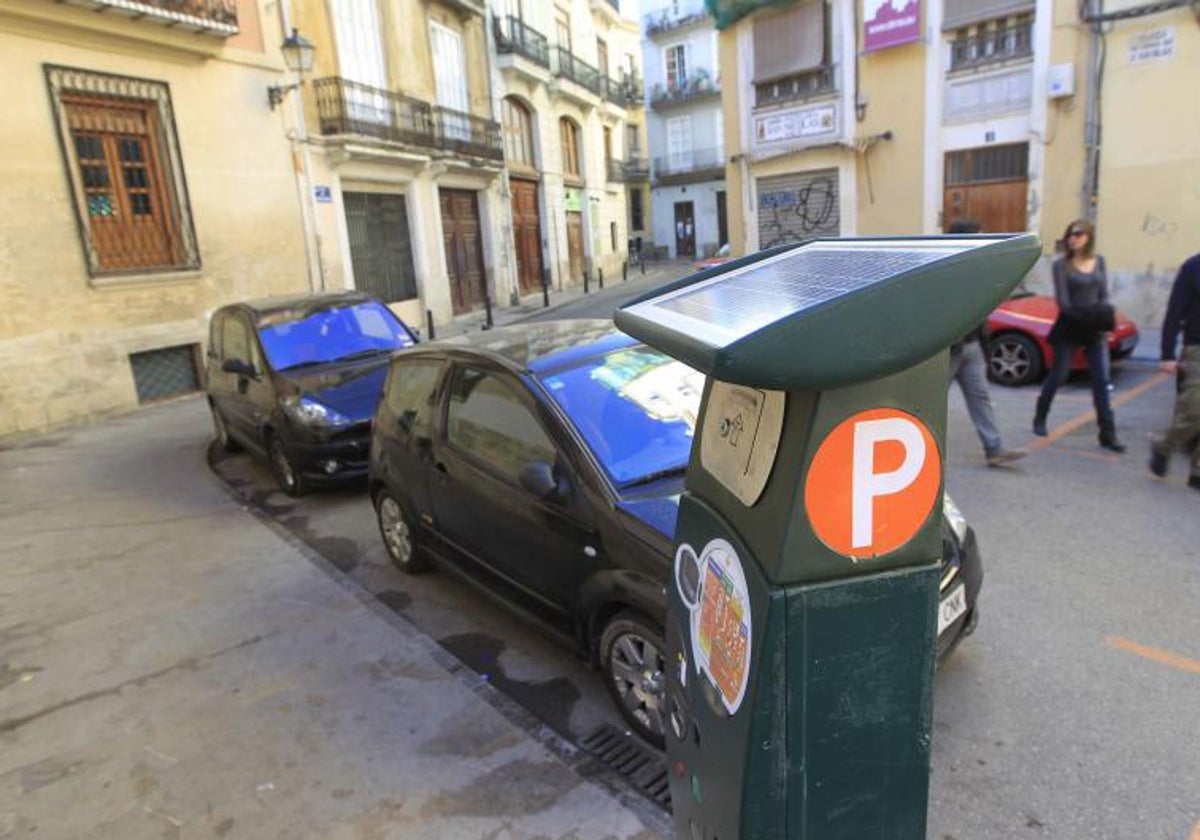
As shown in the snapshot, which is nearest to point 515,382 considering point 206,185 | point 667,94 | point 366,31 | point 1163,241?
point 206,185

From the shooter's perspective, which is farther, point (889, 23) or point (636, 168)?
point (636, 168)

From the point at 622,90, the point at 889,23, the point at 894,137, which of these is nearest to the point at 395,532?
the point at 894,137

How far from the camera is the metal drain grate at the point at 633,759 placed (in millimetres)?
2748

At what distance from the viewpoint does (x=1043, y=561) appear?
13.7ft

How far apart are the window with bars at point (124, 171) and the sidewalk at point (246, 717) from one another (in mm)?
7431

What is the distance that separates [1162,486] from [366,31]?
55.5ft

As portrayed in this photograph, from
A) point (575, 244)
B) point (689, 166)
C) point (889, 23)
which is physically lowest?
point (575, 244)

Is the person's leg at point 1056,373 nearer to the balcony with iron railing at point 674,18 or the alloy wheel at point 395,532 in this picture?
the alloy wheel at point 395,532

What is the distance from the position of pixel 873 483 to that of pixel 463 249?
20.2m

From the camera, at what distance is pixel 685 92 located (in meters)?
37.2

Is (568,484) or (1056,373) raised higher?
(568,484)

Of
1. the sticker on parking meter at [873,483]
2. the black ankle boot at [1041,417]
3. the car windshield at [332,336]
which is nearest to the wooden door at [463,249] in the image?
the car windshield at [332,336]

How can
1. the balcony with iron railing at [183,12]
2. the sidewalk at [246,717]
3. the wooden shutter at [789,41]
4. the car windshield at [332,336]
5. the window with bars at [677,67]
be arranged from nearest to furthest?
1. the sidewalk at [246,717]
2. the car windshield at [332,336]
3. the balcony with iron railing at [183,12]
4. the wooden shutter at [789,41]
5. the window with bars at [677,67]

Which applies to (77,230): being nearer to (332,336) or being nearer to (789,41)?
(332,336)
